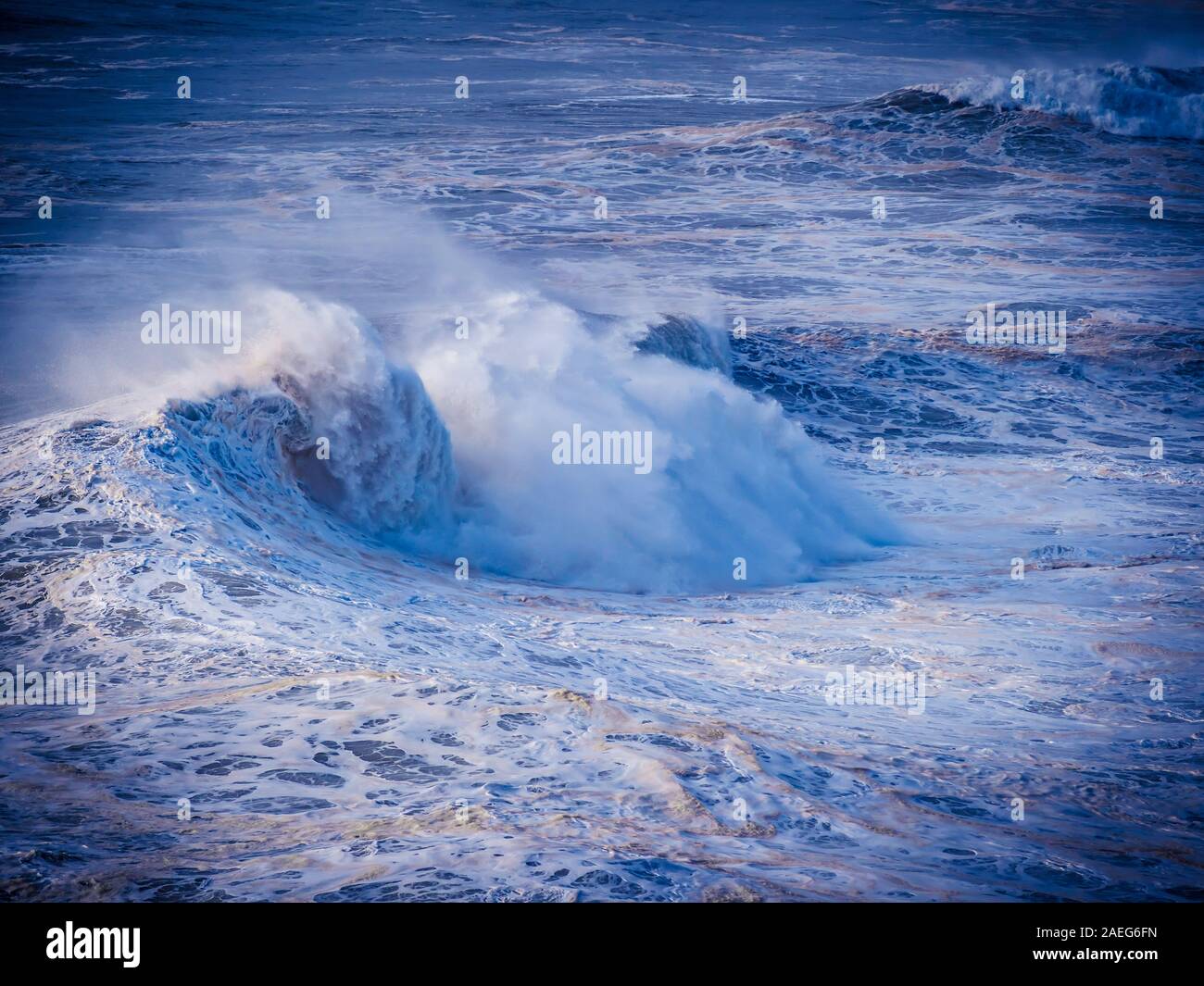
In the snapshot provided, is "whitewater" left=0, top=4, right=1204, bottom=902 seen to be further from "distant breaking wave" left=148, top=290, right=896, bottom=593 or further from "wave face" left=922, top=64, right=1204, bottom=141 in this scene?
"wave face" left=922, top=64, right=1204, bottom=141

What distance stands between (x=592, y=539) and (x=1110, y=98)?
29.9 metres

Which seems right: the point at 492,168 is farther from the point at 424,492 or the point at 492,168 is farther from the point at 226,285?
the point at 424,492

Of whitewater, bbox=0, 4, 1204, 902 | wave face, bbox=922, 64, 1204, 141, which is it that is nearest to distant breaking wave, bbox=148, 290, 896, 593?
whitewater, bbox=0, 4, 1204, 902

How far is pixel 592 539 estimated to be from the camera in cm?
1088

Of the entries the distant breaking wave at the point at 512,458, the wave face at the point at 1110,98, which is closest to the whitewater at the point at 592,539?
the distant breaking wave at the point at 512,458

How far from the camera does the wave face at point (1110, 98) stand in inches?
1355

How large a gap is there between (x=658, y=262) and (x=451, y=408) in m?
12.1

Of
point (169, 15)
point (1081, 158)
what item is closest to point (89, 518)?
point (1081, 158)

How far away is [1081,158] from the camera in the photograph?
32.4m

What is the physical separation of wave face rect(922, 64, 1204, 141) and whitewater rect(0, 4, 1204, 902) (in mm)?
4965

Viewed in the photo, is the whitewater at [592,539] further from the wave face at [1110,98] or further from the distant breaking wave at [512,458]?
the wave face at [1110,98]

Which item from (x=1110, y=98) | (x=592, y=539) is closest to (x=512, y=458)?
(x=592, y=539)

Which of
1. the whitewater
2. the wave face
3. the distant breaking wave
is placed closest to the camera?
the whitewater

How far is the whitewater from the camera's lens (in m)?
4.77
